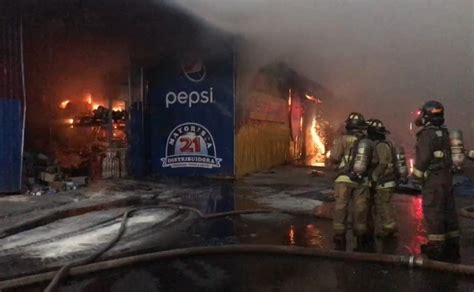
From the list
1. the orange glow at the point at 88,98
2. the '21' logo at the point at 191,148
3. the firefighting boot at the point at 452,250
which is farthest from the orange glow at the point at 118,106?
the firefighting boot at the point at 452,250

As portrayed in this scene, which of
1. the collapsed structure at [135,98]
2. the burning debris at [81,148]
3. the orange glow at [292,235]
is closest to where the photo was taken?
the orange glow at [292,235]

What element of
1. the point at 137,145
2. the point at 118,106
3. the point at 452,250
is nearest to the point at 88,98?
the point at 118,106

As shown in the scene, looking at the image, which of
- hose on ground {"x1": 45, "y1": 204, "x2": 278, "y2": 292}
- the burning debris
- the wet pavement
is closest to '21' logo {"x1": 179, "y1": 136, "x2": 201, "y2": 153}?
the burning debris

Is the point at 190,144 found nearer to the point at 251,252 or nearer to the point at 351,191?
the point at 351,191

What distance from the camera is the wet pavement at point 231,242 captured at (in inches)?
160

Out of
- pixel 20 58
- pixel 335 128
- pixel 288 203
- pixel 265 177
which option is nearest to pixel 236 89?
pixel 265 177

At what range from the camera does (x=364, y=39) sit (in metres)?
9.58

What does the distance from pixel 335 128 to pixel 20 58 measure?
16.2 metres

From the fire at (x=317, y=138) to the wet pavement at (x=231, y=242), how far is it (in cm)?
1180

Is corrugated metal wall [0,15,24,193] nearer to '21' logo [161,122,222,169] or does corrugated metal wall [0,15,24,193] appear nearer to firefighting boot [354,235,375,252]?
'21' logo [161,122,222,169]

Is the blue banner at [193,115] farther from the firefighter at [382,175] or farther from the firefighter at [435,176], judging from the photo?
the firefighter at [435,176]

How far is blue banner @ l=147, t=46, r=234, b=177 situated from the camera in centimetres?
1127

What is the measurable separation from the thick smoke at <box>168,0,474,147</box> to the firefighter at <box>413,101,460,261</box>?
3.45 m

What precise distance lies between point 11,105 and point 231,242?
5449mm
